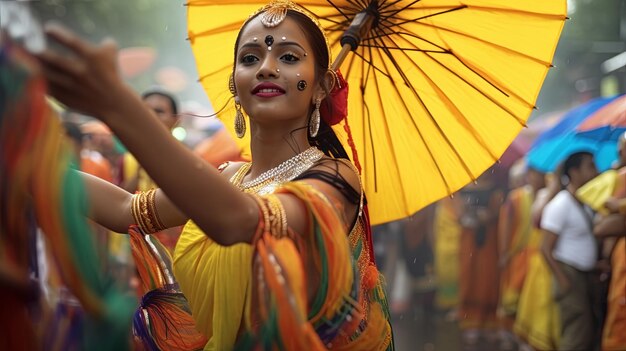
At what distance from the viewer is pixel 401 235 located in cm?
1259

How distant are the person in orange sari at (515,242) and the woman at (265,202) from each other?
661 cm

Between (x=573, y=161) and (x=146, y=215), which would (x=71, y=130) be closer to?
(x=146, y=215)

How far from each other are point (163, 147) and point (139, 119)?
0.31 feet

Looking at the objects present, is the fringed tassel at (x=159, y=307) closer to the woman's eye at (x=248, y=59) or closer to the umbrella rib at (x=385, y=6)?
the woman's eye at (x=248, y=59)

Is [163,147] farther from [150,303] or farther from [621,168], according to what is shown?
[621,168]

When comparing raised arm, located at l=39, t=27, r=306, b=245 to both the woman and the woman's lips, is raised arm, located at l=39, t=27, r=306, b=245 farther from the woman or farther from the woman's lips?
the woman's lips

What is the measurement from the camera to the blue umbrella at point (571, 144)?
6285 millimetres

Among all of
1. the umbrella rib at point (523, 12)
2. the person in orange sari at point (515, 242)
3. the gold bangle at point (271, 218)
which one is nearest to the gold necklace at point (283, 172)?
the gold bangle at point (271, 218)

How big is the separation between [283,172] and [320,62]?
41 centimetres

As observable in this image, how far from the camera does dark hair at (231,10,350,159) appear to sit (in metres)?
3.02

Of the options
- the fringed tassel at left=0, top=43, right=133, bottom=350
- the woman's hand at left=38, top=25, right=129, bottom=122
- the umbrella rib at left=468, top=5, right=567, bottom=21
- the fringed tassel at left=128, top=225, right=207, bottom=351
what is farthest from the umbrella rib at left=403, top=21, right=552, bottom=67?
the fringed tassel at left=0, top=43, right=133, bottom=350

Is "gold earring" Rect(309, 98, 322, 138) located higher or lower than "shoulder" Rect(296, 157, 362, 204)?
higher

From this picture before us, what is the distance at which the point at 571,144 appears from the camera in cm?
666

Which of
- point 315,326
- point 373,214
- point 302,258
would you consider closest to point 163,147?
point 302,258
